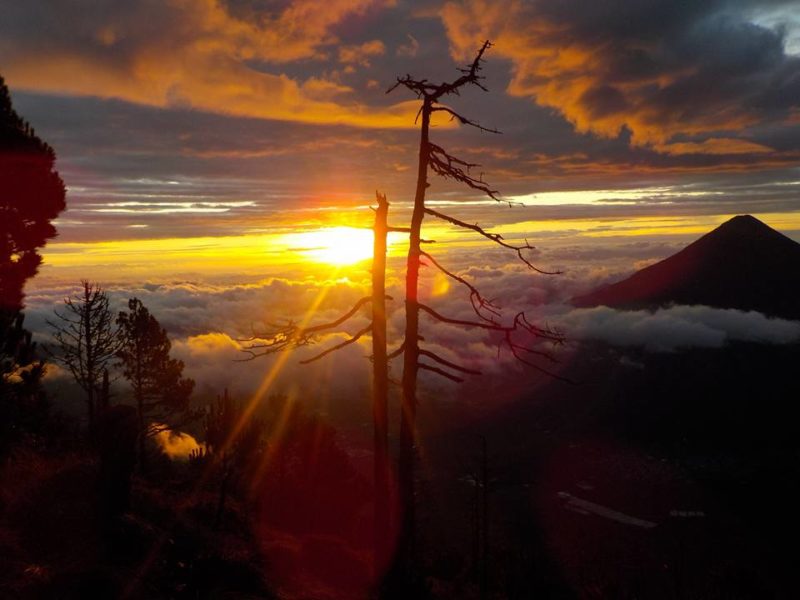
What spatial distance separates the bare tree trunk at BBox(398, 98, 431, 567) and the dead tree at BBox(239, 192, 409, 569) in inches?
15.8

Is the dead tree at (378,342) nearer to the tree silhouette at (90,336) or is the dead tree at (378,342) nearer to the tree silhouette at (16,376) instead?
the tree silhouette at (16,376)

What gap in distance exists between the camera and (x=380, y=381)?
1240cm

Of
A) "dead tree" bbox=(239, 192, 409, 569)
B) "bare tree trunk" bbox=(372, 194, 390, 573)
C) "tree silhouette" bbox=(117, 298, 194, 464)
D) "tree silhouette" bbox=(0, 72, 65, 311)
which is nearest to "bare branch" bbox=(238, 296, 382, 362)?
"dead tree" bbox=(239, 192, 409, 569)

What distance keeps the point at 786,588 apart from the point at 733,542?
4185 cm

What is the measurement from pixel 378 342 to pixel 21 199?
567 inches

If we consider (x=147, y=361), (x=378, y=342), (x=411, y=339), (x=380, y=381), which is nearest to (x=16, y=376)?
(x=380, y=381)

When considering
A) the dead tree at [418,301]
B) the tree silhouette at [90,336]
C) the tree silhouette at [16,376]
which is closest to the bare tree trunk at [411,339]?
the dead tree at [418,301]

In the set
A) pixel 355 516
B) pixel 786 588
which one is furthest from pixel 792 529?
pixel 355 516

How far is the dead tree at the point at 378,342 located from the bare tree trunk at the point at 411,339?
1.32ft

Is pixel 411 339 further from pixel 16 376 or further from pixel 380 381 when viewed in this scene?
pixel 16 376

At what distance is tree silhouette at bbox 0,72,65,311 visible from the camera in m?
18.1

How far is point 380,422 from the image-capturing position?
1256 centimetres

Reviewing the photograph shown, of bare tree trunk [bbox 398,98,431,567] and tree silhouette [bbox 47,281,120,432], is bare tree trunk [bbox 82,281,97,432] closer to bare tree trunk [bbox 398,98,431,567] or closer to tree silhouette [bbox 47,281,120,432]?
tree silhouette [bbox 47,281,120,432]

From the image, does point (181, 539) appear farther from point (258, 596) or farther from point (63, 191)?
point (63, 191)
